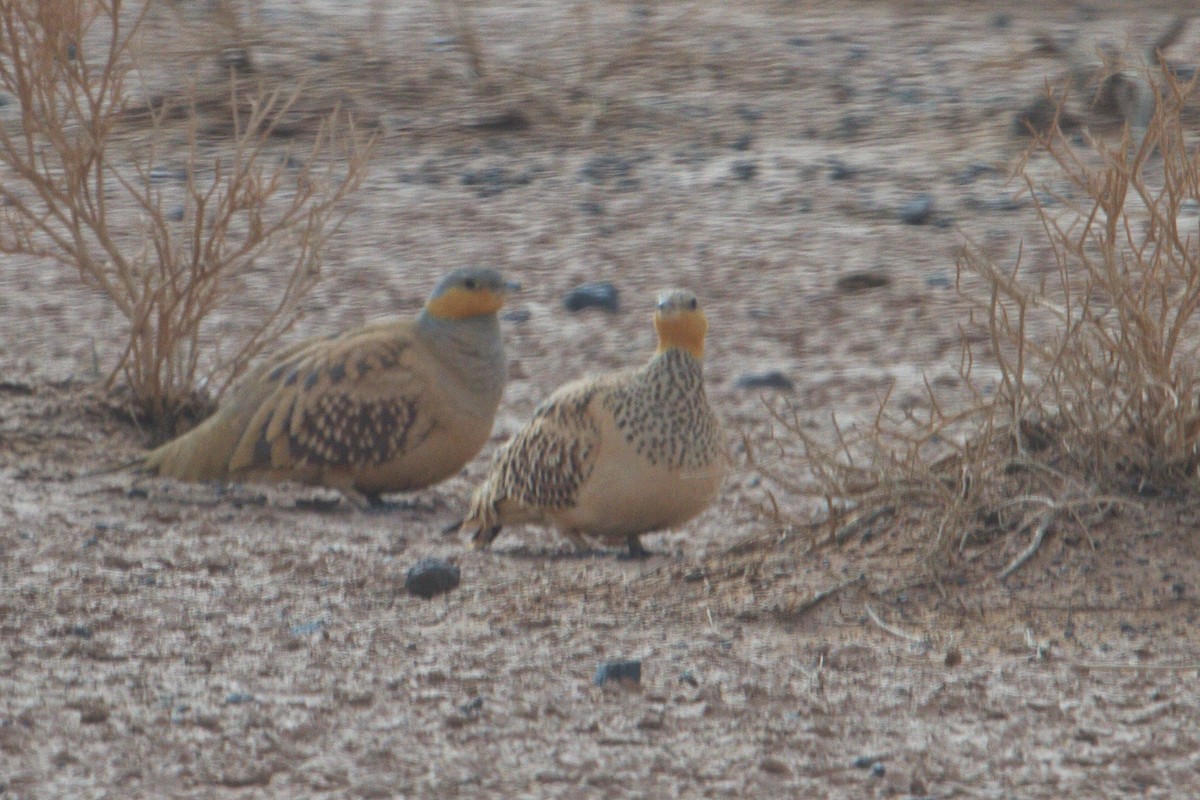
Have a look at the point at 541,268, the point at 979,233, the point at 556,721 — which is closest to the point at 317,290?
the point at 541,268

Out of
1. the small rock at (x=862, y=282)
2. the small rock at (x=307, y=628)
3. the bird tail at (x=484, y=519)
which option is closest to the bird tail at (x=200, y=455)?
the bird tail at (x=484, y=519)

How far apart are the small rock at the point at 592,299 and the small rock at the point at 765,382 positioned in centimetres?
102

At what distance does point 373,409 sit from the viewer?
554 centimetres

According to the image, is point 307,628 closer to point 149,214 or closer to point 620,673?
point 620,673

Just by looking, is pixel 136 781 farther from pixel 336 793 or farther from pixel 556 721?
pixel 556 721

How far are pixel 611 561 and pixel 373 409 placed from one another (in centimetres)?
102

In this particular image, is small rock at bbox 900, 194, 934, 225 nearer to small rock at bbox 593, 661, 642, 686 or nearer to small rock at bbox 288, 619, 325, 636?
small rock at bbox 288, 619, 325, 636

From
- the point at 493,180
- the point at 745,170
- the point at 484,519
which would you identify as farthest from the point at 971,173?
the point at 484,519

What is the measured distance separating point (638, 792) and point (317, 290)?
5060 mm

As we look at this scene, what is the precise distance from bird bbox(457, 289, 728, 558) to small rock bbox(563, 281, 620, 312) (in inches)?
106

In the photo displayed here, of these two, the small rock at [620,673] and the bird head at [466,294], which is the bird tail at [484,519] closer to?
the bird head at [466,294]

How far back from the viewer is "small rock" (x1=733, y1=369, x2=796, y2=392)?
6840mm

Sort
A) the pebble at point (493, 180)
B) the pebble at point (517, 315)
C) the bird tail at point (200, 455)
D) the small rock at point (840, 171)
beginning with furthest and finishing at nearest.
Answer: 1. the pebble at point (493, 180)
2. the small rock at point (840, 171)
3. the pebble at point (517, 315)
4. the bird tail at point (200, 455)

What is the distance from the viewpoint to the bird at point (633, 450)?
4770mm
